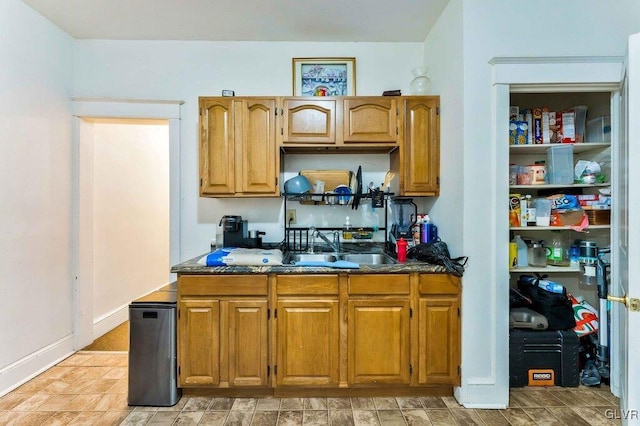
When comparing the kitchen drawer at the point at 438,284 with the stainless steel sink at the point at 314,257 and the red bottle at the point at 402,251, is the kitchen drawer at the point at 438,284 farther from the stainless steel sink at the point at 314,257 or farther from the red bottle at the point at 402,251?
the stainless steel sink at the point at 314,257

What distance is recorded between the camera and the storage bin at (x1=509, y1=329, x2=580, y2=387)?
2.19m

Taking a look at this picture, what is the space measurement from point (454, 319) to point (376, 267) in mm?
609

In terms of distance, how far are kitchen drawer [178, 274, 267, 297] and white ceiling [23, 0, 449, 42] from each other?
1.95 meters

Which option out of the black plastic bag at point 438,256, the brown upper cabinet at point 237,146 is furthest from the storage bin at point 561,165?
the brown upper cabinet at point 237,146

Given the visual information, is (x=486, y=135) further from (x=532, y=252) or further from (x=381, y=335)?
(x=381, y=335)

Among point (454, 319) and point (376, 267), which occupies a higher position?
point (376, 267)

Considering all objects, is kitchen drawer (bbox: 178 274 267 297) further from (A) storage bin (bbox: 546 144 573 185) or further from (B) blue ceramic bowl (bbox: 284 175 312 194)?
(A) storage bin (bbox: 546 144 573 185)

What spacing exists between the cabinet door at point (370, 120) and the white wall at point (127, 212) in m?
1.76

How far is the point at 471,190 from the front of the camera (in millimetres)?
2012

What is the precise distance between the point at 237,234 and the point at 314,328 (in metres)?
1.04

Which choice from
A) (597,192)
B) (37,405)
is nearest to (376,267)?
(597,192)

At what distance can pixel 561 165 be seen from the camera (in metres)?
2.28

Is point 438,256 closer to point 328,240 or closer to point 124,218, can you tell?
Answer: point 328,240

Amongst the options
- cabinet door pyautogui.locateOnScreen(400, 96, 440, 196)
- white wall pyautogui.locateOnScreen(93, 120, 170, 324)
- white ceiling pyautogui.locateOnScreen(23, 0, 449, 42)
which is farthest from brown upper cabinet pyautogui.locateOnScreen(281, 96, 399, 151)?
white wall pyautogui.locateOnScreen(93, 120, 170, 324)
